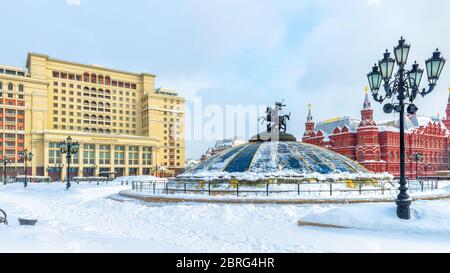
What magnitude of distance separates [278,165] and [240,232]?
11.6 metres

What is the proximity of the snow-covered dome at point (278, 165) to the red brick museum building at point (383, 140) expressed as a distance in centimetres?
4754

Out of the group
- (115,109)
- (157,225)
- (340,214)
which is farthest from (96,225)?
(115,109)

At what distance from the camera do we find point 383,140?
227 feet

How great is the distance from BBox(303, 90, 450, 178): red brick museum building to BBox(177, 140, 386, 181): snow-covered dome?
47536 millimetres

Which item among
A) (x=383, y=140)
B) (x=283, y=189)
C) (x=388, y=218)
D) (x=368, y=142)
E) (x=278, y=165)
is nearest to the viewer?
(x=388, y=218)

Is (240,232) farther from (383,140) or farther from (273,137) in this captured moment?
(383,140)

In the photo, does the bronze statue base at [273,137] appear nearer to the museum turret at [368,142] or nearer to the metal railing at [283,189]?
the metal railing at [283,189]

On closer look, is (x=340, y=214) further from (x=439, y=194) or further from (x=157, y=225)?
(x=439, y=194)

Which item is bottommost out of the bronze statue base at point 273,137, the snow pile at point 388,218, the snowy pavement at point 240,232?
the snowy pavement at point 240,232

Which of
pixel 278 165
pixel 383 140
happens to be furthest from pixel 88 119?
pixel 278 165

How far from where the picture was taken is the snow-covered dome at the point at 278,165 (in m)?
20.0

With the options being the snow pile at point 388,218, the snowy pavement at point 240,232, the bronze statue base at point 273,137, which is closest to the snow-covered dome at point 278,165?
the bronze statue base at point 273,137
